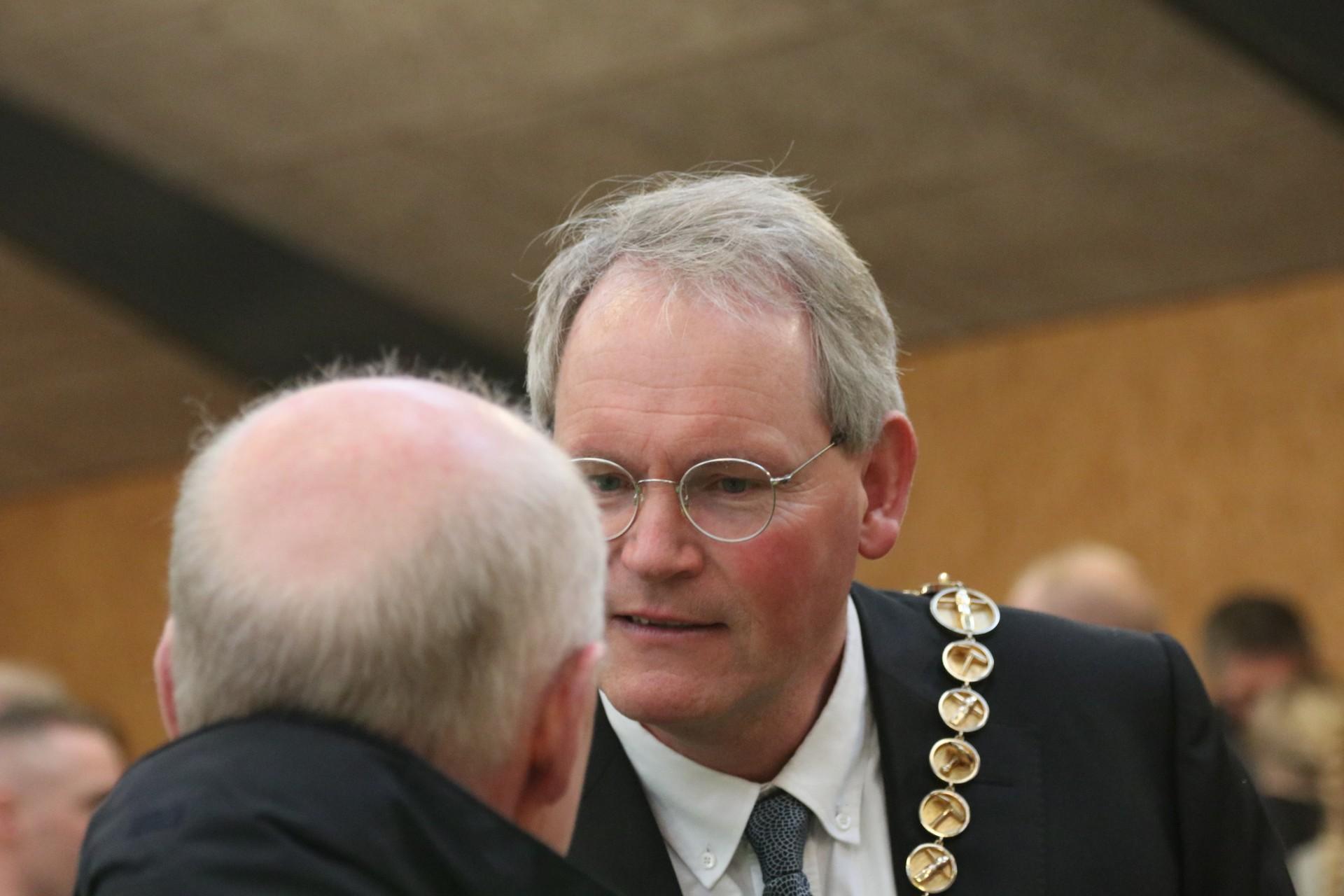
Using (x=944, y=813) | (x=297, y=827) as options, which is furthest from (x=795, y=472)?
(x=297, y=827)

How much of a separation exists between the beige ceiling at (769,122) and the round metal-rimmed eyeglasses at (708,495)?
520cm

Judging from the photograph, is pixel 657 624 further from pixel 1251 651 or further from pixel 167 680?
pixel 1251 651

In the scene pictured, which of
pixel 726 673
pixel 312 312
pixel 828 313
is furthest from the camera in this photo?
pixel 312 312

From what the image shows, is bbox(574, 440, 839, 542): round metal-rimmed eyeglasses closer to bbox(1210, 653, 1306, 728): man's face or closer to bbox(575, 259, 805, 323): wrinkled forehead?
bbox(575, 259, 805, 323): wrinkled forehead

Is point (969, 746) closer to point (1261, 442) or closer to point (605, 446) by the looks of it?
point (605, 446)

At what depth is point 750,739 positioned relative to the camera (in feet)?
6.21

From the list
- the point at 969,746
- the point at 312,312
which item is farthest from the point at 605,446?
the point at 312,312

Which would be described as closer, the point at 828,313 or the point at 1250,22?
the point at 828,313

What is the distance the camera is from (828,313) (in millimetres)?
1971

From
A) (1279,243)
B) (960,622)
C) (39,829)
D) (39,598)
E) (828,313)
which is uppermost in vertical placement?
(1279,243)

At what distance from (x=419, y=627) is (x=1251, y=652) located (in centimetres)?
400

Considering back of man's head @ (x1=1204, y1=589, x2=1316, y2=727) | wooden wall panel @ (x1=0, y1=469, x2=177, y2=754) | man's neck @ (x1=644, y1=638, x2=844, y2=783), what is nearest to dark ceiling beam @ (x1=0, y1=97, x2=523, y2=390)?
wooden wall panel @ (x1=0, y1=469, x2=177, y2=754)

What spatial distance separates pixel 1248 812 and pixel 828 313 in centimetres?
71

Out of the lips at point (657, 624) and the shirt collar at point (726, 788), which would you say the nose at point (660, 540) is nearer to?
the lips at point (657, 624)
